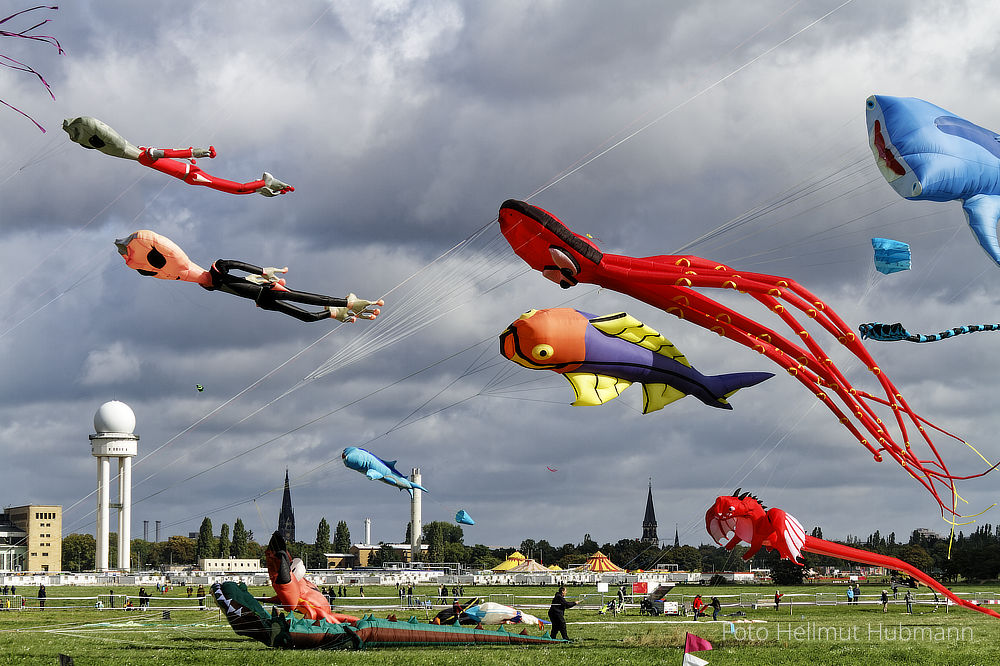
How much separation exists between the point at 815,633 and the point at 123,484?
277 feet

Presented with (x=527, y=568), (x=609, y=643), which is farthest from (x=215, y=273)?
(x=527, y=568)

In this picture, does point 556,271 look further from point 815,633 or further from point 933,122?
point 815,633

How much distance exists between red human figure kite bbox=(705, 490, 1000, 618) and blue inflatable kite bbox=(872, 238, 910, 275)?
6274mm

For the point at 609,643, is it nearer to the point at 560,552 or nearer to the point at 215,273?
the point at 215,273

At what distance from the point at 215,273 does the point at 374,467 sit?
17.0 m

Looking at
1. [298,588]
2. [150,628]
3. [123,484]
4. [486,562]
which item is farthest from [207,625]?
[486,562]

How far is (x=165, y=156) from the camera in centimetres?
1486

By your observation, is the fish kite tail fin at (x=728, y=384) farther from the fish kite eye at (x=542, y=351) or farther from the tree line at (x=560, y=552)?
the tree line at (x=560, y=552)

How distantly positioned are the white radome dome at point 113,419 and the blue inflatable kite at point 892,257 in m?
92.6

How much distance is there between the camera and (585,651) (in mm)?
25016

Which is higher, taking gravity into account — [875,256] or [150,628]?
[875,256]

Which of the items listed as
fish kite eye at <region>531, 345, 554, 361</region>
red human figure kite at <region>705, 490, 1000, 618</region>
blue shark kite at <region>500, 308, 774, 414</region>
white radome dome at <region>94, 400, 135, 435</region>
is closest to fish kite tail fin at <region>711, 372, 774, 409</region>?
blue shark kite at <region>500, 308, 774, 414</region>

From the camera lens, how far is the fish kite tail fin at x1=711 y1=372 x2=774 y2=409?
24.1 meters

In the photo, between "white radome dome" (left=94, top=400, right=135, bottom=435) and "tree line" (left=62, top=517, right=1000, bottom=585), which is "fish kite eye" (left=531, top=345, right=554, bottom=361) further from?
"white radome dome" (left=94, top=400, right=135, bottom=435)
